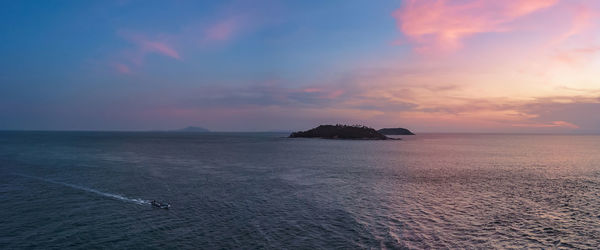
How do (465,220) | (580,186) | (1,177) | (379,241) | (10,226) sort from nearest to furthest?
(379,241) → (10,226) → (465,220) → (580,186) → (1,177)

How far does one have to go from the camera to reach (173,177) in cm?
5116

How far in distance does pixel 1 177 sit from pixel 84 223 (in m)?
36.3

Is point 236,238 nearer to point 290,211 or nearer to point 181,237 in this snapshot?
point 181,237

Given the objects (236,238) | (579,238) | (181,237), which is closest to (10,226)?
(181,237)

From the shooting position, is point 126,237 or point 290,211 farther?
point 290,211

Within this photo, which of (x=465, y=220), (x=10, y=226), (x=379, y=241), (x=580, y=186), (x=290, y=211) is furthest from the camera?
(x=580, y=186)

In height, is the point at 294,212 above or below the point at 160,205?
below

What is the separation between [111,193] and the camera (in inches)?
1497

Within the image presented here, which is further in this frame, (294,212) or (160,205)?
(160,205)

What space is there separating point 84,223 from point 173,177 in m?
24.9

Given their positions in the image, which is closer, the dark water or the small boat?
the dark water

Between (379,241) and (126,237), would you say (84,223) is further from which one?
(379,241)

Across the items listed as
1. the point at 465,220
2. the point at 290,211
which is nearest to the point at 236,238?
the point at 290,211

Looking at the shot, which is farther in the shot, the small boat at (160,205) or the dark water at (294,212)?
the small boat at (160,205)
